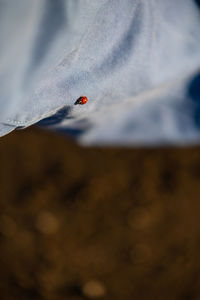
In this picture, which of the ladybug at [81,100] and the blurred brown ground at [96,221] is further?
the blurred brown ground at [96,221]

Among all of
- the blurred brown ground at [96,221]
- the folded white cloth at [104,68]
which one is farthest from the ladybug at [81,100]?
the blurred brown ground at [96,221]

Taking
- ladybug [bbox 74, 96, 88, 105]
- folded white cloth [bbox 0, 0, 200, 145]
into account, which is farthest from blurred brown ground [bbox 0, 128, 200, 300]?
ladybug [bbox 74, 96, 88, 105]

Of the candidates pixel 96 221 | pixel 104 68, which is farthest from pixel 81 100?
pixel 96 221

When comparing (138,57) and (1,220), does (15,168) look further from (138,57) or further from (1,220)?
(138,57)

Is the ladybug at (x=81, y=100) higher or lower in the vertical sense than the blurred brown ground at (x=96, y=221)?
higher

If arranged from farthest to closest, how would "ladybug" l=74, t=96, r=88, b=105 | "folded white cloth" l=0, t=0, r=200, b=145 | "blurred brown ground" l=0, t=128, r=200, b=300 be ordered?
"blurred brown ground" l=0, t=128, r=200, b=300 < "ladybug" l=74, t=96, r=88, b=105 < "folded white cloth" l=0, t=0, r=200, b=145

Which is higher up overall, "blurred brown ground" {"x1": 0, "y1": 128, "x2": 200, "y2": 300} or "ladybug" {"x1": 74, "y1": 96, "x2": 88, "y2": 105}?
"ladybug" {"x1": 74, "y1": 96, "x2": 88, "y2": 105}

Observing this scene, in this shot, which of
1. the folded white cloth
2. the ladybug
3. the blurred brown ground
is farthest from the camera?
the blurred brown ground

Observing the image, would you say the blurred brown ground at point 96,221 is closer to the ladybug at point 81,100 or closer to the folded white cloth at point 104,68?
the folded white cloth at point 104,68

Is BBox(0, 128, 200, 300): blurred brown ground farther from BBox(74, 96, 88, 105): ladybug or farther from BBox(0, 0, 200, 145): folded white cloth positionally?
BBox(74, 96, 88, 105): ladybug

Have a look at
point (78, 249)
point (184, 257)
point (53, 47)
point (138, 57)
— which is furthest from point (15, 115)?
point (184, 257)
